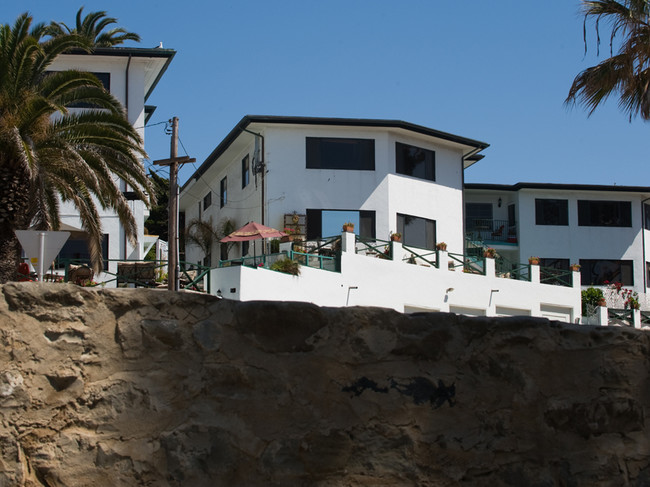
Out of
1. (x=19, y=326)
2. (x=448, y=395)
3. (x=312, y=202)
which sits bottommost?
(x=448, y=395)

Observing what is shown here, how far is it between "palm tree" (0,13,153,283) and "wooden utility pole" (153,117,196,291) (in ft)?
13.8

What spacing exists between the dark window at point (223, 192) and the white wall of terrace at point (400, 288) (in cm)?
1247

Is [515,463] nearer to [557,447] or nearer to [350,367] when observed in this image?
[557,447]

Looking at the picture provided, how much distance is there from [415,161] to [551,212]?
1307 cm

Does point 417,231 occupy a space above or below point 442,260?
above

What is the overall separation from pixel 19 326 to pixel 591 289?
37545mm

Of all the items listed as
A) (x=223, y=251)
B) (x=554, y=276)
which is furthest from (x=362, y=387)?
(x=223, y=251)

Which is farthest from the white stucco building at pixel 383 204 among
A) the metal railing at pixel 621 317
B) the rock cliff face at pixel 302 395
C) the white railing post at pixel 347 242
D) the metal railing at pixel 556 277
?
the rock cliff face at pixel 302 395

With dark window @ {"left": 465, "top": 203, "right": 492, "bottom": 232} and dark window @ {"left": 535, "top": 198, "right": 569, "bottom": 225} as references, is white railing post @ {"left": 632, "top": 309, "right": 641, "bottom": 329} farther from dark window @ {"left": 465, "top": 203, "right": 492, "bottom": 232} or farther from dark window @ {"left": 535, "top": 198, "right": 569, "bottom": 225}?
dark window @ {"left": 465, "top": 203, "right": 492, "bottom": 232}

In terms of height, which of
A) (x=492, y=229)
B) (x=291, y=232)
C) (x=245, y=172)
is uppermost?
(x=245, y=172)

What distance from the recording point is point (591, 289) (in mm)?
37812

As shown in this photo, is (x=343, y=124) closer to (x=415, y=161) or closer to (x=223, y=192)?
(x=415, y=161)

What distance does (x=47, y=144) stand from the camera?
679 inches

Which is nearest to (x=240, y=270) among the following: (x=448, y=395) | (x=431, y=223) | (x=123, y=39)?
(x=431, y=223)
